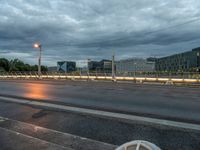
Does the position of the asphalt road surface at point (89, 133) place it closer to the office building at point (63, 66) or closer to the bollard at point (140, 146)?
the bollard at point (140, 146)

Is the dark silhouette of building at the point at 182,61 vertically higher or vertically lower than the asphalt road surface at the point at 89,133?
higher

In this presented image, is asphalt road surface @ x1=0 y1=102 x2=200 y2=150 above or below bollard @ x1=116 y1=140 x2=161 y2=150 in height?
below

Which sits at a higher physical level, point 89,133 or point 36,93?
point 36,93

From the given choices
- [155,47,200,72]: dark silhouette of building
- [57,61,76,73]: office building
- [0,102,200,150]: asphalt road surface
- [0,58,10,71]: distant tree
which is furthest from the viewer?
[0,58,10,71]: distant tree

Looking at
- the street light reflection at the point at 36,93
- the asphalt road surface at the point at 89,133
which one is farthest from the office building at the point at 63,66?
the asphalt road surface at the point at 89,133

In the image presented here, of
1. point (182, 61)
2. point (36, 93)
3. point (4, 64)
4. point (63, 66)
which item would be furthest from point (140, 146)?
point (4, 64)

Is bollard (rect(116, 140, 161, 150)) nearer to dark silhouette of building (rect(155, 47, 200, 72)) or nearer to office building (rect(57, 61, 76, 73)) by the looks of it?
office building (rect(57, 61, 76, 73))

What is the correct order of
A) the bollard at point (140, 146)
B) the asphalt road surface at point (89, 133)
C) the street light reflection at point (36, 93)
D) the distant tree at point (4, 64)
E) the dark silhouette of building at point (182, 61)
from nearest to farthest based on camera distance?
the bollard at point (140, 146), the asphalt road surface at point (89, 133), the street light reflection at point (36, 93), the dark silhouette of building at point (182, 61), the distant tree at point (4, 64)

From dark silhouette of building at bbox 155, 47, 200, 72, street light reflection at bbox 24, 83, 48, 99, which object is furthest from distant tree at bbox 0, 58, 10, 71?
street light reflection at bbox 24, 83, 48, 99

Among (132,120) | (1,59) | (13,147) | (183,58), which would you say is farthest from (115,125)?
(1,59)

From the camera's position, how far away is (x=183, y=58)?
11725 cm

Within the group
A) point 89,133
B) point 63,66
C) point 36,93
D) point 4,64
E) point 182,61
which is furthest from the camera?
point 4,64

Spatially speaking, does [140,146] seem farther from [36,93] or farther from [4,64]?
[4,64]

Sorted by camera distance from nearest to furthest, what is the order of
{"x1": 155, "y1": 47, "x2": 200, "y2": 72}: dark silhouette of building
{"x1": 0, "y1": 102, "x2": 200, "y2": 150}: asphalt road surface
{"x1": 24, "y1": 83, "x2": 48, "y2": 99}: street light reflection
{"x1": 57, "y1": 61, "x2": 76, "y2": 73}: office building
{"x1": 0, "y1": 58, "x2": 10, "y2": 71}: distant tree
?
1. {"x1": 0, "y1": 102, "x2": 200, "y2": 150}: asphalt road surface
2. {"x1": 24, "y1": 83, "x2": 48, "y2": 99}: street light reflection
3. {"x1": 57, "y1": 61, "x2": 76, "y2": 73}: office building
4. {"x1": 155, "y1": 47, "x2": 200, "y2": 72}: dark silhouette of building
5. {"x1": 0, "y1": 58, "x2": 10, "y2": 71}: distant tree
